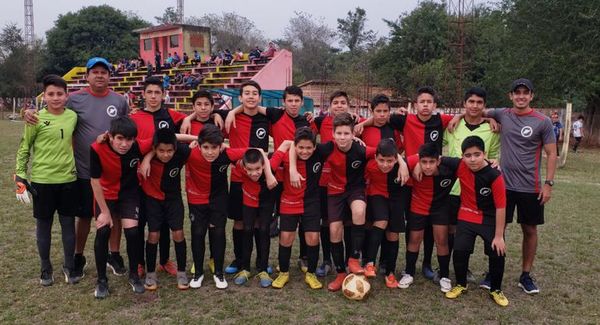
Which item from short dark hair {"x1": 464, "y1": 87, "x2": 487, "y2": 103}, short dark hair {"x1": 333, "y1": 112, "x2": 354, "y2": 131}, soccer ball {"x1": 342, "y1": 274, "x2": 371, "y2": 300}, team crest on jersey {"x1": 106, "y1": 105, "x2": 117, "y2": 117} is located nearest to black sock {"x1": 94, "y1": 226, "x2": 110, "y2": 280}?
team crest on jersey {"x1": 106, "y1": 105, "x2": 117, "y2": 117}

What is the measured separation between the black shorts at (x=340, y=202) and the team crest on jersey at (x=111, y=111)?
7.70 ft

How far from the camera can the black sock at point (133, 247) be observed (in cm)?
454

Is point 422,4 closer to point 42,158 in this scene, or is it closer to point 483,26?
point 483,26

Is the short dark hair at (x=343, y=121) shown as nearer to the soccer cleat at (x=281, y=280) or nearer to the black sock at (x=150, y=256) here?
the soccer cleat at (x=281, y=280)

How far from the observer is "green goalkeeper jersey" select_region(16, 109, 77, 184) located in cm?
457

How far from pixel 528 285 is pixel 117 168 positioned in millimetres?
4146

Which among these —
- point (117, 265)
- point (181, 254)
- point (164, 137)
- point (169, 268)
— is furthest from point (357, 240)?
point (117, 265)

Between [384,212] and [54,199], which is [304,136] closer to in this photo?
[384,212]

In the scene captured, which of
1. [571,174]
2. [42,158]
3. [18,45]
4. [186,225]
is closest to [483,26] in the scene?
[571,174]

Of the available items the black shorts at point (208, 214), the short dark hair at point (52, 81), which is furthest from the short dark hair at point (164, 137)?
the short dark hair at point (52, 81)

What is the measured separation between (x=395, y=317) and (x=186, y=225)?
12.8 ft

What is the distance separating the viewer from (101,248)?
177 inches

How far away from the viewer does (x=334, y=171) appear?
4.84m

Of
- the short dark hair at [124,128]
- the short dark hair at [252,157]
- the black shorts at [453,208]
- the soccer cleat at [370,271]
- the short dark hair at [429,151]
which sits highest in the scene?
the short dark hair at [124,128]
